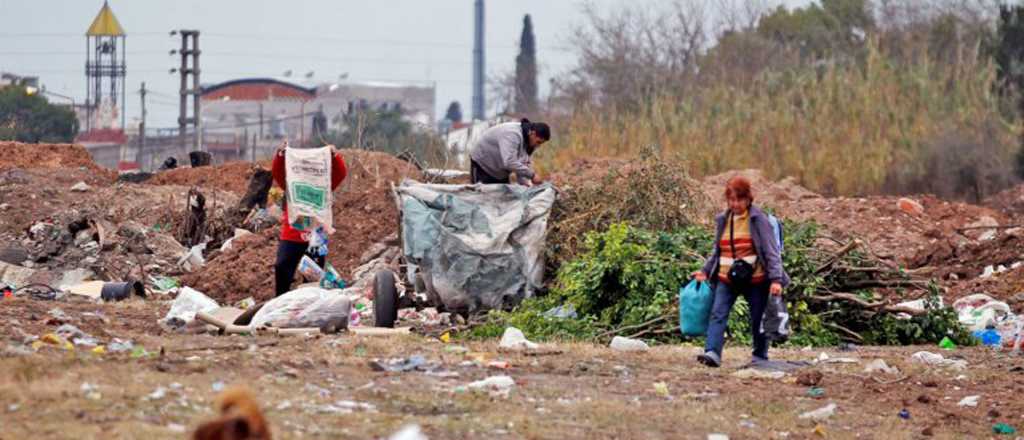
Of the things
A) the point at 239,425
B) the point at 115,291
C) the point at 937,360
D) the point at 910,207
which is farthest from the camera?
the point at 910,207

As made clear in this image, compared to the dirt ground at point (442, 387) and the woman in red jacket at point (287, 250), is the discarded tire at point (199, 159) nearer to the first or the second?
the dirt ground at point (442, 387)

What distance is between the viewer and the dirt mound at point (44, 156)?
34.2 meters

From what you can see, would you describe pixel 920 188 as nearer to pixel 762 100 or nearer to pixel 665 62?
A: pixel 762 100

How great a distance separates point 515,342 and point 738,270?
6.22ft

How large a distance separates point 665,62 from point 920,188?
83.3ft

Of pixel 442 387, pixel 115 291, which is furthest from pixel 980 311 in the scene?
pixel 115 291

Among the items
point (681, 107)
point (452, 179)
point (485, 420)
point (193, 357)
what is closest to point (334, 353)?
point (193, 357)

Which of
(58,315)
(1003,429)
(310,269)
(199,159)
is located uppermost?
(199,159)

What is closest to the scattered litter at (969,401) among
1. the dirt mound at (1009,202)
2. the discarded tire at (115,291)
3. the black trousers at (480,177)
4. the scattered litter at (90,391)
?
the scattered litter at (90,391)

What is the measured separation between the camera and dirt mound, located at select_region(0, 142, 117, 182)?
3416 cm

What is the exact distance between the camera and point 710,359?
11.9 meters

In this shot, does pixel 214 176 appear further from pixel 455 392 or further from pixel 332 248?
pixel 455 392

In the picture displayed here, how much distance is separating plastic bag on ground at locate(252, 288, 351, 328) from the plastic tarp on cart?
7.27 feet

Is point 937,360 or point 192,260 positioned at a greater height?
point 937,360
